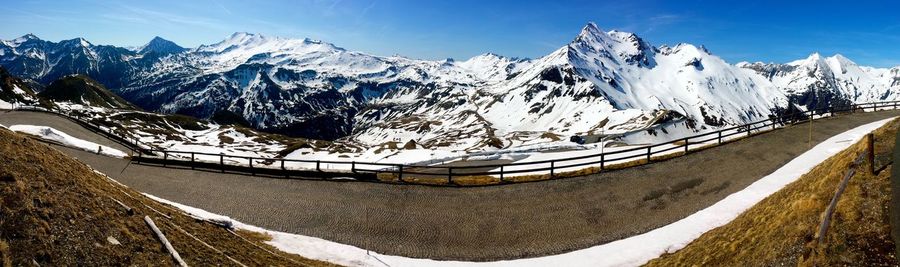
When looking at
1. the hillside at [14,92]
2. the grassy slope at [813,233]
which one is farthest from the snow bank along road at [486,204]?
the hillside at [14,92]

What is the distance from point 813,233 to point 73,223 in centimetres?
1832

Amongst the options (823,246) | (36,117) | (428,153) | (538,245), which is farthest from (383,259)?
(36,117)

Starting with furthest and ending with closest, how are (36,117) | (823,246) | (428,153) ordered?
1. (36,117)
2. (428,153)
3. (823,246)

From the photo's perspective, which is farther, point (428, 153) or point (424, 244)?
point (428, 153)

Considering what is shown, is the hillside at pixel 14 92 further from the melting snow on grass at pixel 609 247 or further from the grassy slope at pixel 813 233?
the grassy slope at pixel 813 233

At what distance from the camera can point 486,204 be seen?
25703 millimetres

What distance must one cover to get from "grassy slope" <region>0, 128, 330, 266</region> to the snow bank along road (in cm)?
739

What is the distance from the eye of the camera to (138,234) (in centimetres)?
1226

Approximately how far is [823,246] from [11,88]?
736 ft

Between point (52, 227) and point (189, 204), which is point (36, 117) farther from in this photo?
point (52, 227)

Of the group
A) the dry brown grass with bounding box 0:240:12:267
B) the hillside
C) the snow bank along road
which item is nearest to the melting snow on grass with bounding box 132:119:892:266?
the snow bank along road

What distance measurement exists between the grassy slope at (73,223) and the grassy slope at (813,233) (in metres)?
15.0

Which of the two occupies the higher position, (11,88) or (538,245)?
(11,88)

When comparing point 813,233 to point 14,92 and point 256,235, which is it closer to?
point 256,235
